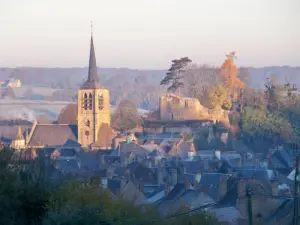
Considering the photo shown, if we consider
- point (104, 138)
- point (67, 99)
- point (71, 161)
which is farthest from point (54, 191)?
point (67, 99)

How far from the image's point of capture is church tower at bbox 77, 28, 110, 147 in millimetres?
82812

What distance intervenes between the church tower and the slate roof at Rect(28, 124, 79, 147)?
68cm

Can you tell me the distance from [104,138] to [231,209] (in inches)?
1811

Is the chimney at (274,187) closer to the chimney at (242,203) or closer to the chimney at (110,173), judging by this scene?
the chimney at (242,203)

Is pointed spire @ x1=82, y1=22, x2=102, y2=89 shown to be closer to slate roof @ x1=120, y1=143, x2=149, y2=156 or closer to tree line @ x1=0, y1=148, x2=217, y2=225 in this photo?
slate roof @ x1=120, y1=143, x2=149, y2=156

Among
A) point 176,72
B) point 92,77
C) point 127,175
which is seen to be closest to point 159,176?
point 127,175

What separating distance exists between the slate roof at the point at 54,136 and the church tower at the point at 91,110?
678mm

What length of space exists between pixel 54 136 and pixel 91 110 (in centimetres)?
589

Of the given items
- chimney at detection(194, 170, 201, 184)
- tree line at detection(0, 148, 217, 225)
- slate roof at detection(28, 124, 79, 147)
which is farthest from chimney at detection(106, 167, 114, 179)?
slate roof at detection(28, 124, 79, 147)

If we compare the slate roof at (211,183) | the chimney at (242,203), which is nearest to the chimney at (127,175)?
the slate roof at (211,183)

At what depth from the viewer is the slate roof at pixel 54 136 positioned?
264 feet

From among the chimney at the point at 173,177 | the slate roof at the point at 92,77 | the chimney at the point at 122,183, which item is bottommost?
the chimney at the point at 173,177

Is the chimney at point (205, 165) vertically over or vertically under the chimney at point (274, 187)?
under

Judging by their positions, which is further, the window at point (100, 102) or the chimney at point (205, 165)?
the window at point (100, 102)
